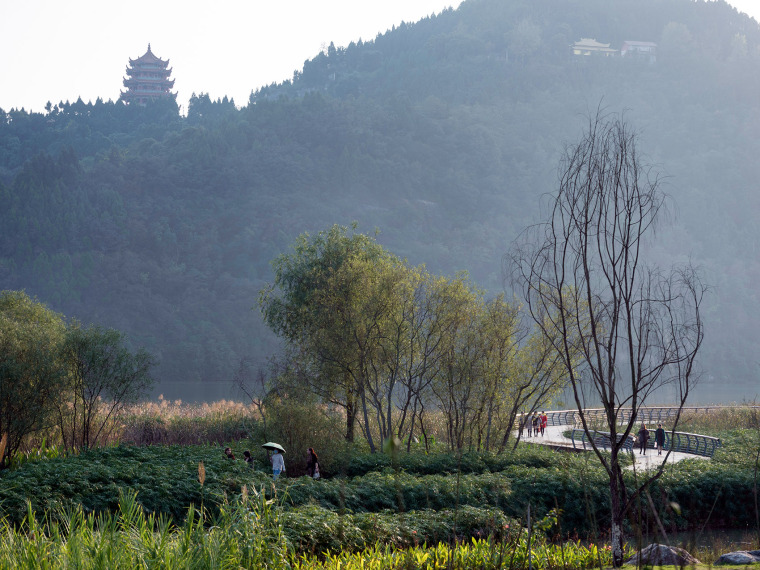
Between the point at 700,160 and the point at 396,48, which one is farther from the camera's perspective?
the point at 396,48

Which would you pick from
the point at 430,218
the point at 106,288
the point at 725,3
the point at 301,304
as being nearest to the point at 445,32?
the point at 725,3

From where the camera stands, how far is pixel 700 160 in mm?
145250

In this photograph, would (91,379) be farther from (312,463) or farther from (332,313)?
(312,463)

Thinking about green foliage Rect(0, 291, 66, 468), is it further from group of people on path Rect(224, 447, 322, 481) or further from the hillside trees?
the hillside trees

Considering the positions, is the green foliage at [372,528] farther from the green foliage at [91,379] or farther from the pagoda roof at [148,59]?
the pagoda roof at [148,59]

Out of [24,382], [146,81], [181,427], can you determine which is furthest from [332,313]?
[146,81]

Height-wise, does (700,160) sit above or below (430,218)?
above

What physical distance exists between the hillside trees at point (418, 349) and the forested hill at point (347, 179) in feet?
138

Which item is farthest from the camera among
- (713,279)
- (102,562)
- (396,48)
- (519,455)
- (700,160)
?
(396,48)

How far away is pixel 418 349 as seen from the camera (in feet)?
71.8

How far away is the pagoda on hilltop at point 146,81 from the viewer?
14738 cm

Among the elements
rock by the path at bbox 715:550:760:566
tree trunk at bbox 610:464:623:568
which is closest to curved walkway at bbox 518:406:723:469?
rock by the path at bbox 715:550:760:566

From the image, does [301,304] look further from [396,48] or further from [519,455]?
[396,48]

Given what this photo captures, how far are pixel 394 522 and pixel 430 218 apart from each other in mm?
119684
